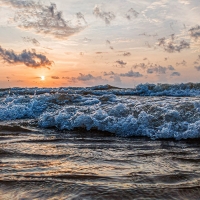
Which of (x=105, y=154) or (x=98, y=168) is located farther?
(x=105, y=154)

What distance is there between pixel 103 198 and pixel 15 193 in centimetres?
108

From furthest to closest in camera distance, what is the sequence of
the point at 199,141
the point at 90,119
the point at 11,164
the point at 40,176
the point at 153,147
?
the point at 90,119 < the point at 199,141 < the point at 153,147 < the point at 11,164 < the point at 40,176

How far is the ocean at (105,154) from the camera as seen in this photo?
3.47 m

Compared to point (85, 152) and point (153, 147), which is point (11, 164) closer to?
point (85, 152)

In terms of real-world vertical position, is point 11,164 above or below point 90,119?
below

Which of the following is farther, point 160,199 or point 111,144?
point 111,144

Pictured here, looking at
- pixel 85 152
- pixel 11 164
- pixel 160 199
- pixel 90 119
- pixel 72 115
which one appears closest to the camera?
pixel 160 199

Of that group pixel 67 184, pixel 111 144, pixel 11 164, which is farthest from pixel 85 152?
pixel 67 184

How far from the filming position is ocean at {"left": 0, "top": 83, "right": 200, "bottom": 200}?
3.47m

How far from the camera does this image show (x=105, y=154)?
5266mm

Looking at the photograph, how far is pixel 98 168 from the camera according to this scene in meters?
4.34

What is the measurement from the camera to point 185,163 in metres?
4.66

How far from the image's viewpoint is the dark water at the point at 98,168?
11.1ft

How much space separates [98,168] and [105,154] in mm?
932
